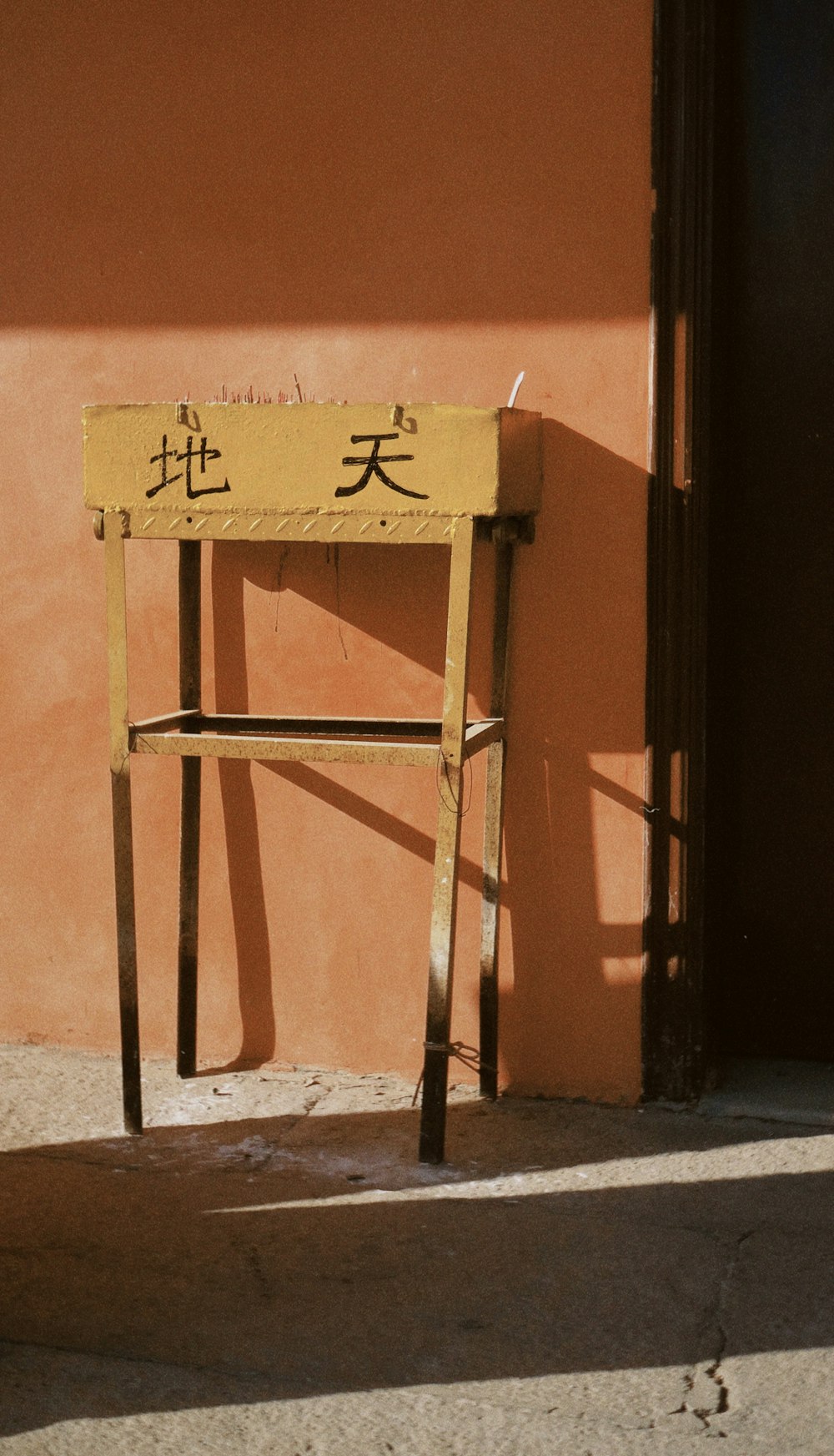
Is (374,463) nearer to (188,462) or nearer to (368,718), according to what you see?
(188,462)

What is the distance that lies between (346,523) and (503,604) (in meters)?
0.52

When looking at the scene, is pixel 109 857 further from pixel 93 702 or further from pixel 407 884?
pixel 407 884

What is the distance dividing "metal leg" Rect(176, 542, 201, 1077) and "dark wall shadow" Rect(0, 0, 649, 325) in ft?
2.03

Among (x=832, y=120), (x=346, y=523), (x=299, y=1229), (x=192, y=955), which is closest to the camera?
(x=299, y=1229)

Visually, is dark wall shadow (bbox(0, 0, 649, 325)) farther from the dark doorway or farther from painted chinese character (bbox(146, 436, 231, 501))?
painted chinese character (bbox(146, 436, 231, 501))

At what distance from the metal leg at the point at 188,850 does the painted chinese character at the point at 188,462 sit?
479 mm

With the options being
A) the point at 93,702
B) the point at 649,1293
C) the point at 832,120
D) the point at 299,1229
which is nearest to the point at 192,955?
the point at 93,702

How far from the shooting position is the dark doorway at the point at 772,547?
3516mm

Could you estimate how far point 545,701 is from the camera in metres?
3.54

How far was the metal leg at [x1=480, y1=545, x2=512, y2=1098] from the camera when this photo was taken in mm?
3484

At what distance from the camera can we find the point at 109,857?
3.89 metres

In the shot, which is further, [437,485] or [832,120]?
[832,120]

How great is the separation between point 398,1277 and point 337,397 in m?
1.97

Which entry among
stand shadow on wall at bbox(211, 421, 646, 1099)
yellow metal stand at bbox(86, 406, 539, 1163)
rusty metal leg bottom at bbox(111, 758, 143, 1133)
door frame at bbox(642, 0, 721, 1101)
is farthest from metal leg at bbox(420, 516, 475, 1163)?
rusty metal leg bottom at bbox(111, 758, 143, 1133)
